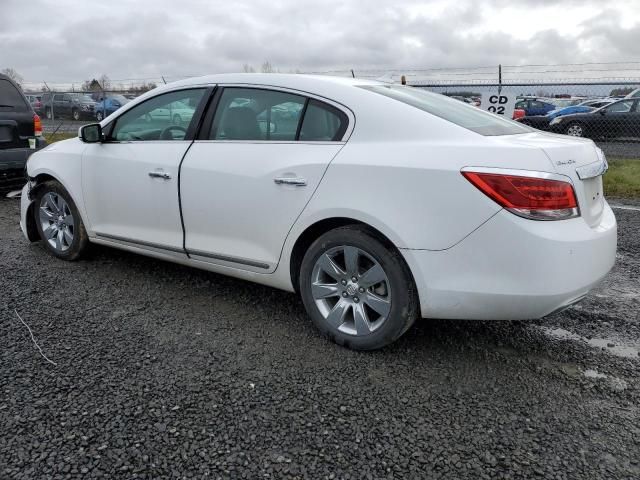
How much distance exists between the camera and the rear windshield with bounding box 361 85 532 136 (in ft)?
10.1

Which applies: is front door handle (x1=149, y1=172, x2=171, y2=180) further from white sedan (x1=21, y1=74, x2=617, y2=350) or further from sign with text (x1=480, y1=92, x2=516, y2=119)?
sign with text (x1=480, y1=92, x2=516, y2=119)

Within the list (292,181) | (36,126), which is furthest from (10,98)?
(292,181)

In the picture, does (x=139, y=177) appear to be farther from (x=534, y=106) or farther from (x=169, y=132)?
(x=534, y=106)

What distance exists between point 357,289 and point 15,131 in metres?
6.53

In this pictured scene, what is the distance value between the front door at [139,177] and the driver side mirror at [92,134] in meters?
0.06

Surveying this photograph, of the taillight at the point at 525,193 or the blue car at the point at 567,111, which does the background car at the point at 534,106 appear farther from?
the taillight at the point at 525,193

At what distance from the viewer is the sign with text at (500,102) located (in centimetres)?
874

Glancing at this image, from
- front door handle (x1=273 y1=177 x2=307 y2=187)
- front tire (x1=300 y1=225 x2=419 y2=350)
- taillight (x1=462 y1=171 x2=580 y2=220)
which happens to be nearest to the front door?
front door handle (x1=273 y1=177 x2=307 y2=187)

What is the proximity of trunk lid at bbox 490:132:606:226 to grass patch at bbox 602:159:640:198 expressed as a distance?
4.96m

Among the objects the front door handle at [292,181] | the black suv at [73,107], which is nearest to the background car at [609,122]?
the front door handle at [292,181]

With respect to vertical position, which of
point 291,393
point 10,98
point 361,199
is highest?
point 10,98

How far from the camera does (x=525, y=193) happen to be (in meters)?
2.54

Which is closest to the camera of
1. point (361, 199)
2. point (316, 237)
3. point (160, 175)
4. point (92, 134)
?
point (361, 199)

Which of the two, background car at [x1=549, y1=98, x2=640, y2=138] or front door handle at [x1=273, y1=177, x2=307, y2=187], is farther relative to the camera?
background car at [x1=549, y1=98, x2=640, y2=138]
